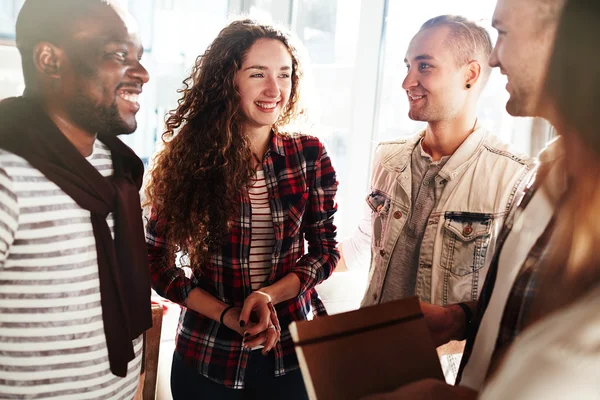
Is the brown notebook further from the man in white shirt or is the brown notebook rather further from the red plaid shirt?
the red plaid shirt

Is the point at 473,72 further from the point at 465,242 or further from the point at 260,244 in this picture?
the point at 260,244

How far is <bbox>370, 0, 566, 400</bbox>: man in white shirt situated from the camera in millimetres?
830

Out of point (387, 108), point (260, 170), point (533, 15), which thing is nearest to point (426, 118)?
point (260, 170)

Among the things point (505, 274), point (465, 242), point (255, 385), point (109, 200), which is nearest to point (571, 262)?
point (505, 274)

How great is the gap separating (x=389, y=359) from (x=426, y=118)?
2.94 feet

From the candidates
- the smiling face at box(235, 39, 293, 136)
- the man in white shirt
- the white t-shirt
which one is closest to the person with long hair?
the man in white shirt

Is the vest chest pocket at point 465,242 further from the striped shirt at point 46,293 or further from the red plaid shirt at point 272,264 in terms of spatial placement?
the striped shirt at point 46,293

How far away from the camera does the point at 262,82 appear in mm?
1473

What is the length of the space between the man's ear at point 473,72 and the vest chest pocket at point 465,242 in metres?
0.41

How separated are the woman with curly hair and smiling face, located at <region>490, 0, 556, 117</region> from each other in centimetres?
63

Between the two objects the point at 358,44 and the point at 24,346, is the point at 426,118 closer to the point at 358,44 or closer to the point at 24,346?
the point at 24,346

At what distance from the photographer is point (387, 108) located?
11.1 feet

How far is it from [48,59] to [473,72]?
3.88 feet

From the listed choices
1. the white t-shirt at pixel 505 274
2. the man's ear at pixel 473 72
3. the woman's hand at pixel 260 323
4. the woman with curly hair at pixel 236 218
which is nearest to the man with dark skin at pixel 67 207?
the woman's hand at pixel 260 323
